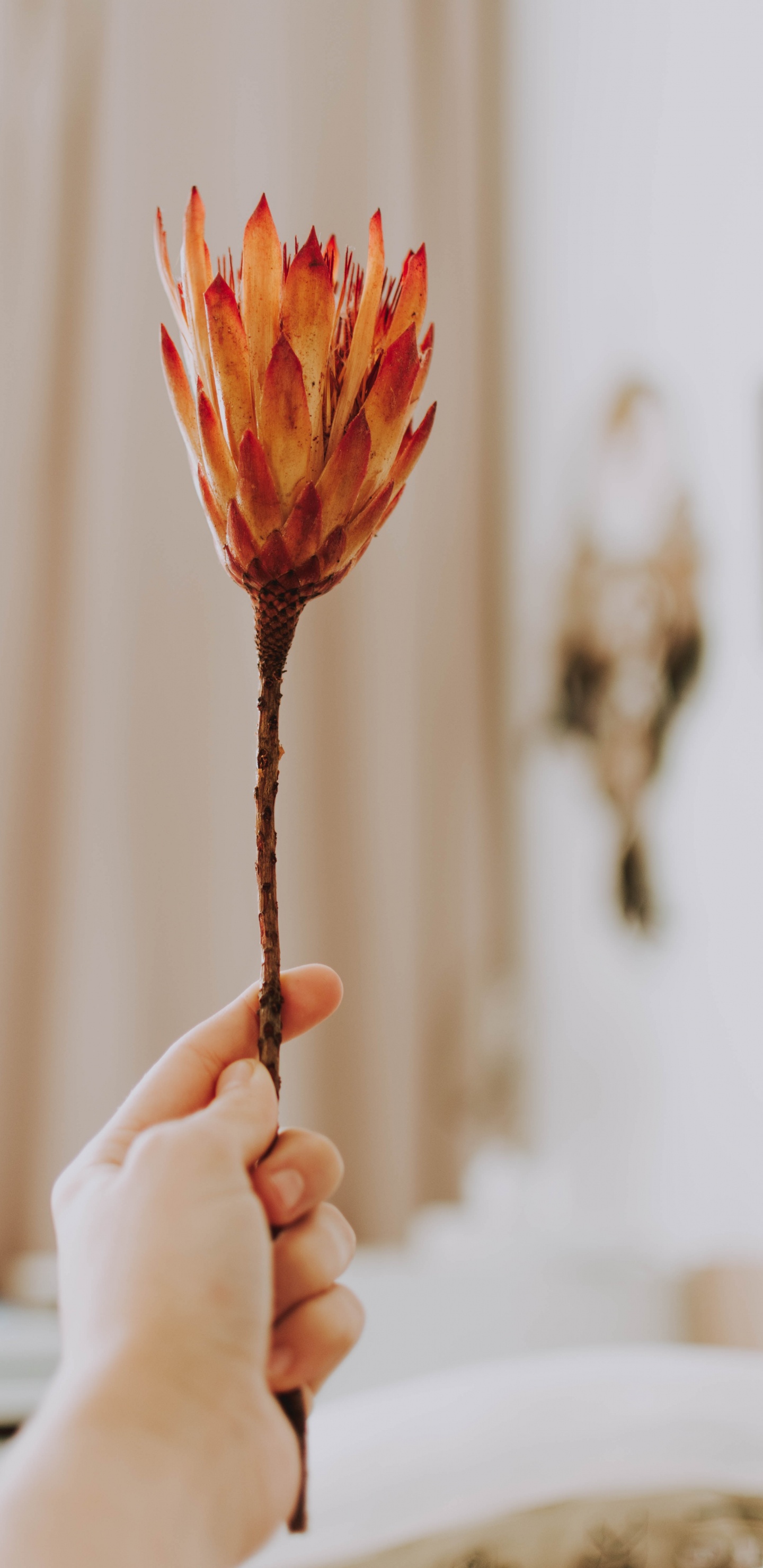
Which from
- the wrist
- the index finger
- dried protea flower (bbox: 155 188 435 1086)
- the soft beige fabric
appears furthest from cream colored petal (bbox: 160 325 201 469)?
the soft beige fabric

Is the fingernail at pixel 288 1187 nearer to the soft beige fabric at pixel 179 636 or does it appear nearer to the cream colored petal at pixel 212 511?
the cream colored petal at pixel 212 511

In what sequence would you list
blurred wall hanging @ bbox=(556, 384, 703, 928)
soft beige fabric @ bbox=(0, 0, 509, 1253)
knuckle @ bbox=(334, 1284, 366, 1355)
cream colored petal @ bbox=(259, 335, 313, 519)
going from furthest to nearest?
blurred wall hanging @ bbox=(556, 384, 703, 928), soft beige fabric @ bbox=(0, 0, 509, 1253), knuckle @ bbox=(334, 1284, 366, 1355), cream colored petal @ bbox=(259, 335, 313, 519)

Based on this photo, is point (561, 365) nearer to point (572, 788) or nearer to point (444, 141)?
point (444, 141)

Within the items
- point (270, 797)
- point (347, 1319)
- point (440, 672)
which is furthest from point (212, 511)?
point (440, 672)

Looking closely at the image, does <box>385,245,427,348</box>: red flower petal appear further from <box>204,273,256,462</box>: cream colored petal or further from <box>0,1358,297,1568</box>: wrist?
<box>0,1358,297,1568</box>: wrist

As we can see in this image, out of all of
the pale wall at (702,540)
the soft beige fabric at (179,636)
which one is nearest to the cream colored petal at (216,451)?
the soft beige fabric at (179,636)

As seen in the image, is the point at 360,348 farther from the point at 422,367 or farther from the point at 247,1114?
the point at 247,1114

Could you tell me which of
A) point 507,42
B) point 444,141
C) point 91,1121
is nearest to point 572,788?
point 91,1121
